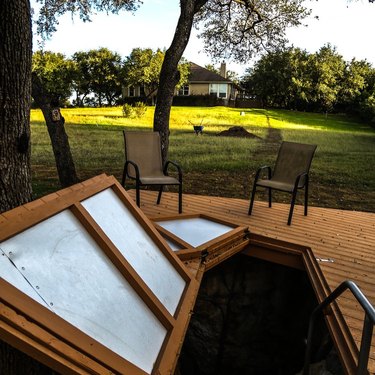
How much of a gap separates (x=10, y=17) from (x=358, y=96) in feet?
142

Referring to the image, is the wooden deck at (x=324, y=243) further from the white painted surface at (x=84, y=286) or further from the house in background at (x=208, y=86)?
the house in background at (x=208, y=86)

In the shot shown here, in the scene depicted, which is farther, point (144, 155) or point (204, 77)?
point (204, 77)

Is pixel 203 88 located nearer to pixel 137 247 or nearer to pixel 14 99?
pixel 14 99

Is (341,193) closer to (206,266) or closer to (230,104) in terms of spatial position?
(206,266)

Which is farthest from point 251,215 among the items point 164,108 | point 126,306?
point 126,306

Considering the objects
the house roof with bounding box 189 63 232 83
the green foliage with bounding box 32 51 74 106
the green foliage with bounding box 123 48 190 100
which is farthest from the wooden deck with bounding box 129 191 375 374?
the house roof with bounding box 189 63 232 83

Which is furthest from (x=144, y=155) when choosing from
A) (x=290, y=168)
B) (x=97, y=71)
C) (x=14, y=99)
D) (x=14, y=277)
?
(x=97, y=71)

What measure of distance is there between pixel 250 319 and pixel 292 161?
222 centimetres

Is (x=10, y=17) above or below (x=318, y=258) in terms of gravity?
above

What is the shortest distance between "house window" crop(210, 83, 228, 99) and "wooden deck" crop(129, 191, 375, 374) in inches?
1731

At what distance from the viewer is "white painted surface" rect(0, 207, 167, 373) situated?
5.44 feet

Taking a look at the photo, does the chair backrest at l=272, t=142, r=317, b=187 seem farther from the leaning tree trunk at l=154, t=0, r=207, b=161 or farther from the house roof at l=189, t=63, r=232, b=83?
the house roof at l=189, t=63, r=232, b=83

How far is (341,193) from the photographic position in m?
8.09

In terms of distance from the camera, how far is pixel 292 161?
5266mm
